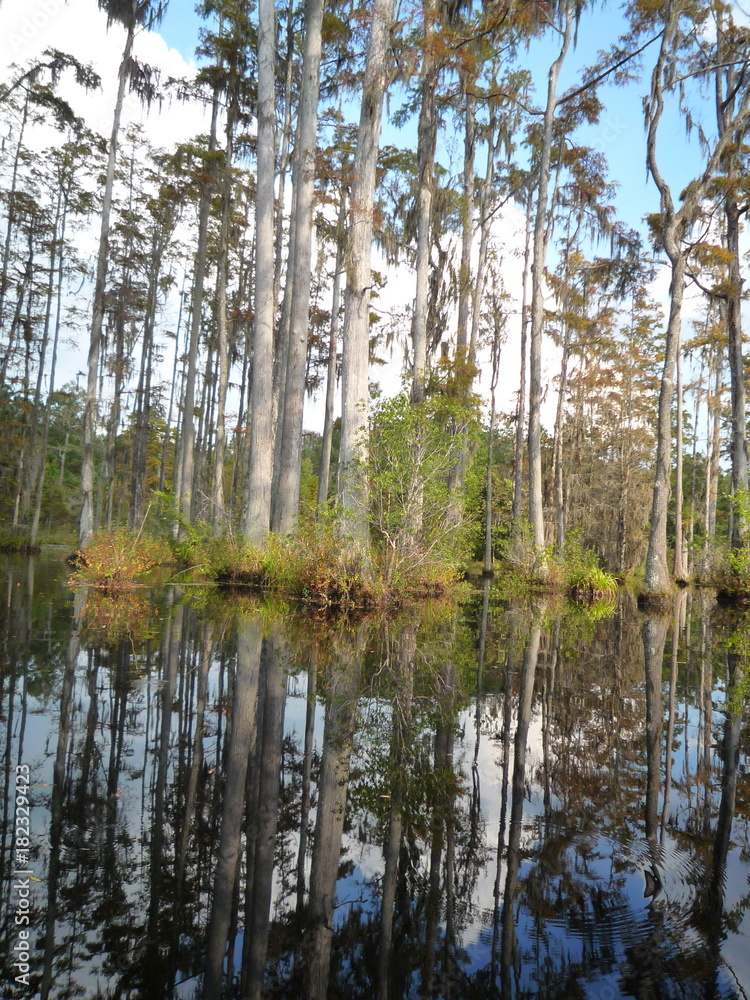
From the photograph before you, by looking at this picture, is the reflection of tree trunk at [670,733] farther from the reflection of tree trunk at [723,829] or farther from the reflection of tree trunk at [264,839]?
the reflection of tree trunk at [264,839]

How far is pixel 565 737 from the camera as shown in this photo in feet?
12.8

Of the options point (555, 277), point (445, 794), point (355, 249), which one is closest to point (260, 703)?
point (445, 794)

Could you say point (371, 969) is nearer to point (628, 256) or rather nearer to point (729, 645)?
point (729, 645)

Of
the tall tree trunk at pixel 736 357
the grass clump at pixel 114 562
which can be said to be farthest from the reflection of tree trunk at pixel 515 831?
the tall tree trunk at pixel 736 357

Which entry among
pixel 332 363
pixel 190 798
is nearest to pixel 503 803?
pixel 190 798

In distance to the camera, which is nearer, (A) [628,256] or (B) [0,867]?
(B) [0,867]

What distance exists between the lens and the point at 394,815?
261 cm

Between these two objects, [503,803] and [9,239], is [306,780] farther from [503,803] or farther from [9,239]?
[9,239]

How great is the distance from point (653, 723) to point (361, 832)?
9.50 feet

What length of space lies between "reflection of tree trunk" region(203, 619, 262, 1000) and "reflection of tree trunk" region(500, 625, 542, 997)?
A: 0.80m

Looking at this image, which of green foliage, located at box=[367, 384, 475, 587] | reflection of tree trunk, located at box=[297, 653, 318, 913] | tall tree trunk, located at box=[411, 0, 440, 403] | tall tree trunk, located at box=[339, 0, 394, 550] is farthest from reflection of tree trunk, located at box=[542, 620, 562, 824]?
tall tree trunk, located at box=[411, 0, 440, 403]

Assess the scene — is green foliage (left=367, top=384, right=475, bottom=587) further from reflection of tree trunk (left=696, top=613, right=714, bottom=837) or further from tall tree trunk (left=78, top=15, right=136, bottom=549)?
tall tree trunk (left=78, top=15, right=136, bottom=549)

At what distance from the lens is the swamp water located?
166 centimetres

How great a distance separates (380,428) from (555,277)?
15.7 metres
